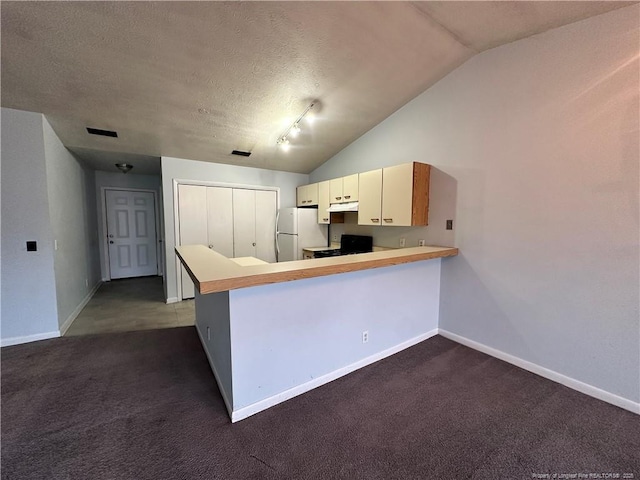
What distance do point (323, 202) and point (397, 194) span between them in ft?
5.19

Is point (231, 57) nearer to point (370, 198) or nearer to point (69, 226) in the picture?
point (370, 198)

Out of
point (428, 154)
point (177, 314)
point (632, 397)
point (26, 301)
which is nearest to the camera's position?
point (632, 397)

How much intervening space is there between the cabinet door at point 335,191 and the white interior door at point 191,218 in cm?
209

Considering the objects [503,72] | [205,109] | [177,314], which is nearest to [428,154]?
[503,72]

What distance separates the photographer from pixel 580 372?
84.2 inches

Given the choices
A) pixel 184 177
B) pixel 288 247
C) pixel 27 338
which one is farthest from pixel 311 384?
pixel 184 177

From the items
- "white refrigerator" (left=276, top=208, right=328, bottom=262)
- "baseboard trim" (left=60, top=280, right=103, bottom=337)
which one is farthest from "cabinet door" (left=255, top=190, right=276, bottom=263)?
"baseboard trim" (left=60, top=280, right=103, bottom=337)

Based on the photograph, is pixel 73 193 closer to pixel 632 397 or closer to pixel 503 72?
pixel 503 72

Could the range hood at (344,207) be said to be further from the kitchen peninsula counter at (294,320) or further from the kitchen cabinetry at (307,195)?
the kitchen peninsula counter at (294,320)

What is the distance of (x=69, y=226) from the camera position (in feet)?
11.9

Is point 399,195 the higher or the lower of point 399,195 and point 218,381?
the higher

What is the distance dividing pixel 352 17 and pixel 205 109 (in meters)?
1.84

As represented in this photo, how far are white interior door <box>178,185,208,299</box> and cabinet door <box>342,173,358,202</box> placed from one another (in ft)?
7.58

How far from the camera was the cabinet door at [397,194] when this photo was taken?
303 cm
